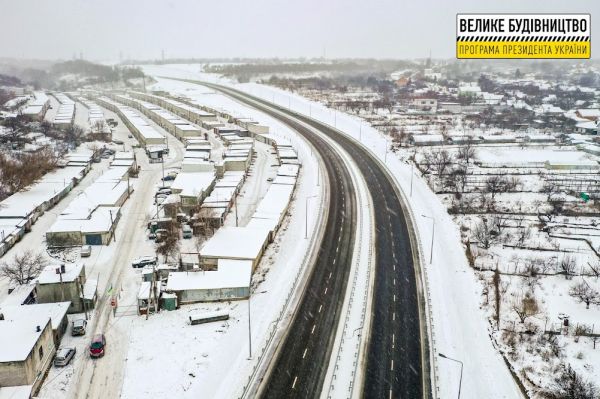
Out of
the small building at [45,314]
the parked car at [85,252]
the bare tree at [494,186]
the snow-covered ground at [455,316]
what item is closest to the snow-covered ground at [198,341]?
the small building at [45,314]

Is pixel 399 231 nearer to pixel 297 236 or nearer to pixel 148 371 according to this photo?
pixel 297 236

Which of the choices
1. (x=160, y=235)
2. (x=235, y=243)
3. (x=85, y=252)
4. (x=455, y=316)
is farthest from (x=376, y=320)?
(x=85, y=252)

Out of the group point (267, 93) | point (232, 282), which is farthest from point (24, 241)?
point (267, 93)

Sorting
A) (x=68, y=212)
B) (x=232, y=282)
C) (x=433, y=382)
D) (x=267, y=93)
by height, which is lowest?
(x=433, y=382)

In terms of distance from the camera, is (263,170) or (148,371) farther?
(263,170)

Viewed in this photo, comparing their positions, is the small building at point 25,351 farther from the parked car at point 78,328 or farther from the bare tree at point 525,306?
the bare tree at point 525,306

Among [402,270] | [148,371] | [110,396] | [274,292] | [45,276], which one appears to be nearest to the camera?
[110,396]

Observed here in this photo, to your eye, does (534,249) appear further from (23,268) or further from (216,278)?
(23,268)
